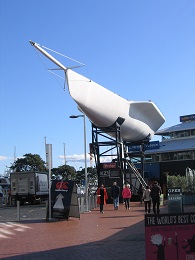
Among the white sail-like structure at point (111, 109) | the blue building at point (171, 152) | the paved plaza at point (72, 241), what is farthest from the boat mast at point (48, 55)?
the blue building at point (171, 152)

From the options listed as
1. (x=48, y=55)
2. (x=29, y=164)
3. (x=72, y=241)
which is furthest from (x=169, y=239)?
(x=29, y=164)

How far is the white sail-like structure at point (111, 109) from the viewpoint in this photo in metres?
32.1

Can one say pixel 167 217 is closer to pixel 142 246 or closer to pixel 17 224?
pixel 142 246

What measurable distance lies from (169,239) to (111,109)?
97.7 feet

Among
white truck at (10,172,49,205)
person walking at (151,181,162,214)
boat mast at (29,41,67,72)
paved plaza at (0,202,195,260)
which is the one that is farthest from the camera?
white truck at (10,172,49,205)

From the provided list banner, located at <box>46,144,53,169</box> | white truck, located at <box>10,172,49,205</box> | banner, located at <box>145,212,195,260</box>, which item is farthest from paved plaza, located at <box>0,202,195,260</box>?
white truck, located at <box>10,172,49,205</box>

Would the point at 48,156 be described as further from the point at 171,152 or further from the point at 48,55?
the point at 171,152

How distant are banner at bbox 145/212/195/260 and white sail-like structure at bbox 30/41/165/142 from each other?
22830 millimetres

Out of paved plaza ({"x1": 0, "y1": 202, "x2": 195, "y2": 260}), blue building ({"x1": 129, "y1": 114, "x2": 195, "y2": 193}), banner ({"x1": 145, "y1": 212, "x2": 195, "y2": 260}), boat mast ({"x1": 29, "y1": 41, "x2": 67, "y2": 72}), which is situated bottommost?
paved plaza ({"x1": 0, "y1": 202, "x2": 195, "y2": 260})

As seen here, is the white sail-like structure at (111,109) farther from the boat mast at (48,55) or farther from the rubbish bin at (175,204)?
the rubbish bin at (175,204)

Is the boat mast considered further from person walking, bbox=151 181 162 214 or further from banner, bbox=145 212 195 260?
banner, bbox=145 212 195 260

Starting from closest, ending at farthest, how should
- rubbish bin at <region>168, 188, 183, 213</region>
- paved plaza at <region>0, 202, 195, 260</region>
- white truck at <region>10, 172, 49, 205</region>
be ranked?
paved plaza at <region>0, 202, 195, 260</region> < rubbish bin at <region>168, 188, 183, 213</region> < white truck at <region>10, 172, 49, 205</region>

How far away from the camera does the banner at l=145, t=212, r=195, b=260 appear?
6684 mm

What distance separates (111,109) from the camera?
36.3 metres
